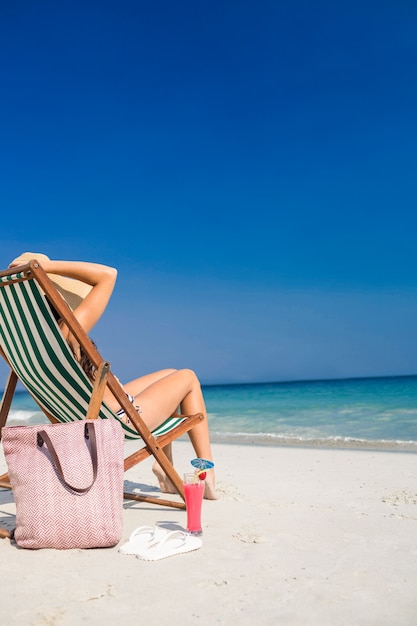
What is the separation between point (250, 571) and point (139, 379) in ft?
→ 4.83

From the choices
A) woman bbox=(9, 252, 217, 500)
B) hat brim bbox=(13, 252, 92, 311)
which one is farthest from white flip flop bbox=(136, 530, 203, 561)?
hat brim bbox=(13, 252, 92, 311)

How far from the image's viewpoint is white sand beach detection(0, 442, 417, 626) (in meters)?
1.95

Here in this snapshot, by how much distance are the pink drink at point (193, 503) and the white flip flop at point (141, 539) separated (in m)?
0.14

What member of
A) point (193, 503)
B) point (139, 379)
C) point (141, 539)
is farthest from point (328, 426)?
point (141, 539)

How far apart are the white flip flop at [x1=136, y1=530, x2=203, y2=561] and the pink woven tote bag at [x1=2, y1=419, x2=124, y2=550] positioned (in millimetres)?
171

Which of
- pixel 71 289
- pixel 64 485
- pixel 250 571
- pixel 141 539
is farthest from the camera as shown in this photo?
pixel 71 289

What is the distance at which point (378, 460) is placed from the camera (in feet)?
17.9

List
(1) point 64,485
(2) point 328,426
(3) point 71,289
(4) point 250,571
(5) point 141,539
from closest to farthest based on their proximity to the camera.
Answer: (4) point 250,571 < (1) point 64,485 < (5) point 141,539 < (3) point 71,289 < (2) point 328,426

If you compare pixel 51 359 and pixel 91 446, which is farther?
pixel 51 359

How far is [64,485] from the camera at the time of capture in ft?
8.55

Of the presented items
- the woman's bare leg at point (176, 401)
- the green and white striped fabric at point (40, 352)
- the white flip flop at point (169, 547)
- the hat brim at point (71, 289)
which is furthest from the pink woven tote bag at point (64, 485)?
the hat brim at point (71, 289)

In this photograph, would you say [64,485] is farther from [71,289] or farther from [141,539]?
A: [71,289]

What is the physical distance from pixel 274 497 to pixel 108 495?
4.95 feet

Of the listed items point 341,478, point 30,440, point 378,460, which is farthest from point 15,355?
point 378,460
